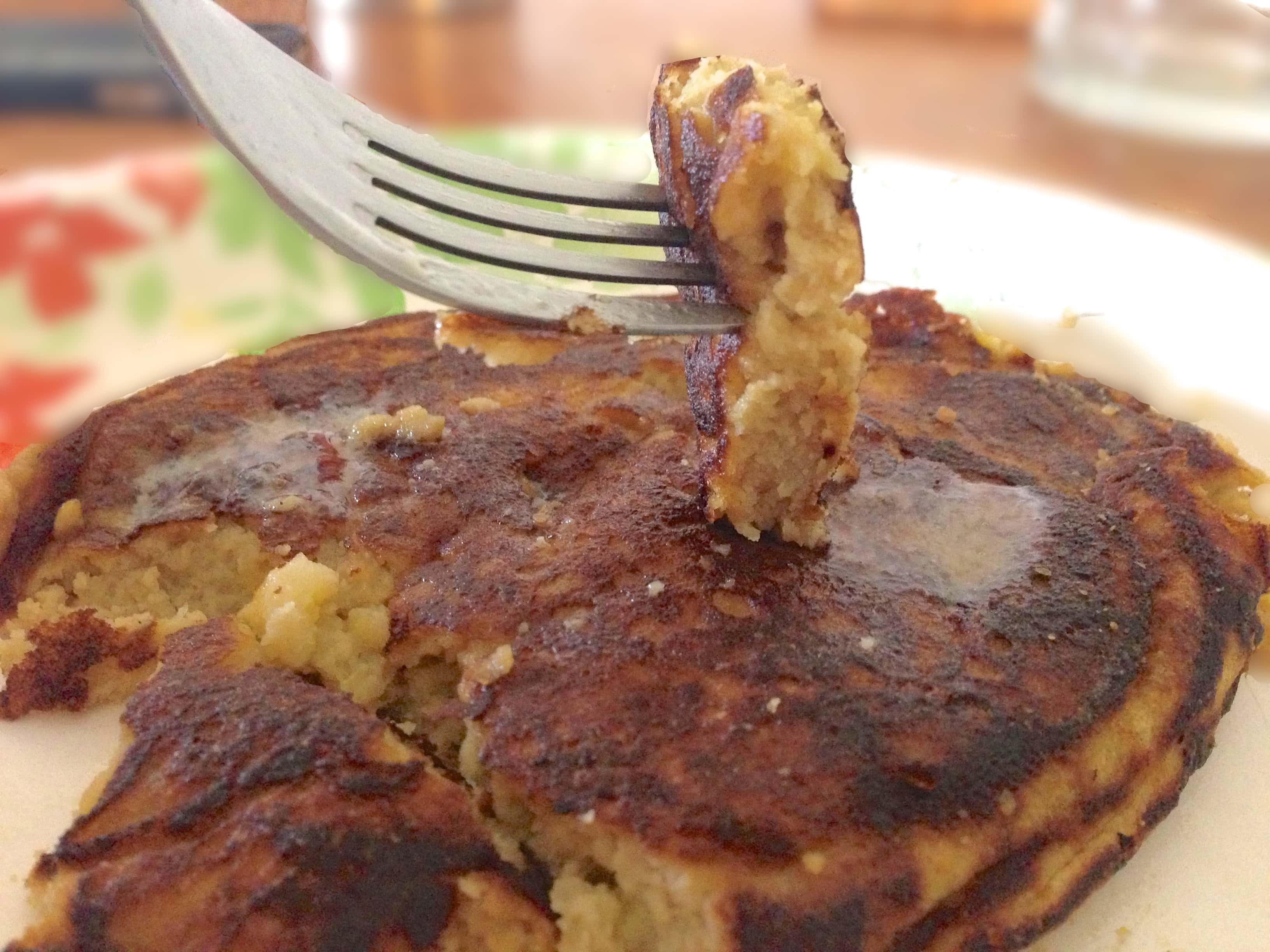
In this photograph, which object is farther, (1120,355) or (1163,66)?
(1163,66)

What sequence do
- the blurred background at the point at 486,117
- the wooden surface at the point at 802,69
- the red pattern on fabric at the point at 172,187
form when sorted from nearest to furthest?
the blurred background at the point at 486,117 < the red pattern on fabric at the point at 172,187 < the wooden surface at the point at 802,69

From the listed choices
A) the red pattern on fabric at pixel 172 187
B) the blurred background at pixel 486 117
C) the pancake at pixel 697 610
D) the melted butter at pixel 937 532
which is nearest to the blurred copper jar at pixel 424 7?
the blurred background at pixel 486 117

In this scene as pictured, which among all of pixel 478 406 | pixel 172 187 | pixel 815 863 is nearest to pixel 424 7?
pixel 172 187

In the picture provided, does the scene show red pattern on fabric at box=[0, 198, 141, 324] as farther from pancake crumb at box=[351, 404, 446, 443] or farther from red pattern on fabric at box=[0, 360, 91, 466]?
pancake crumb at box=[351, 404, 446, 443]

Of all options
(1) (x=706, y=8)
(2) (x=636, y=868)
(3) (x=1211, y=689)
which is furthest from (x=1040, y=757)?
(1) (x=706, y=8)

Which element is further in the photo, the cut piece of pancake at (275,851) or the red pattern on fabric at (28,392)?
the red pattern on fabric at (28,392)

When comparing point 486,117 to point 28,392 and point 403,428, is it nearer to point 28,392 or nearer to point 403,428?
point 28,392

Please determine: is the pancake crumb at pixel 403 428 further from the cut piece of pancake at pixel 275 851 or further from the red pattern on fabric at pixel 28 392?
the red pattern on fabric at pixel 28 392
